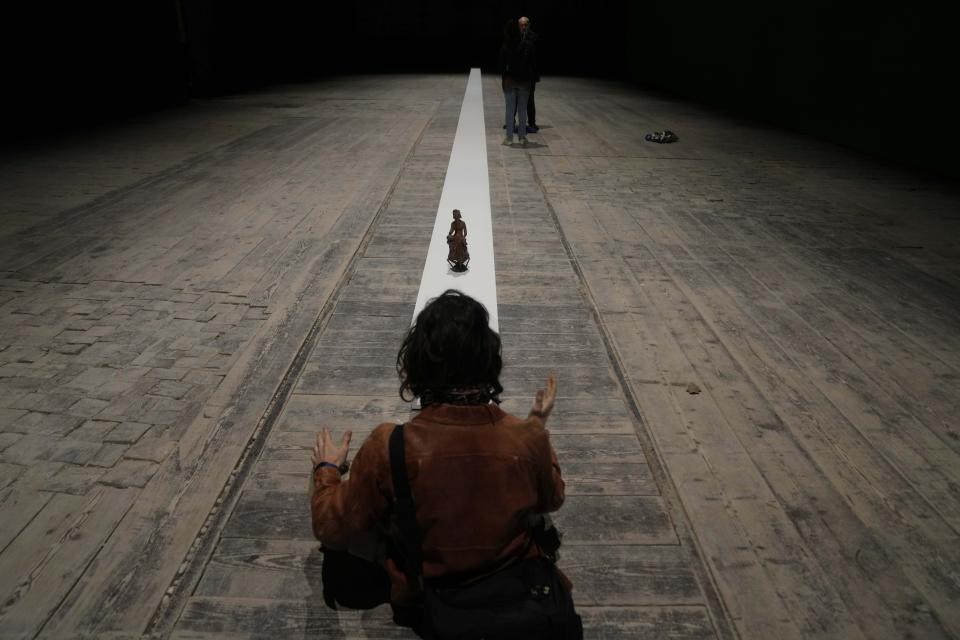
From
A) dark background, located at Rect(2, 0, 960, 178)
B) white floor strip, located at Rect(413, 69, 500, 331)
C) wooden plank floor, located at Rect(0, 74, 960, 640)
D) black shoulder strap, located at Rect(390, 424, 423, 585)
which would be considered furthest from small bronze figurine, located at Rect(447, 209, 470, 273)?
dark background, located at Rect(2, 0, 960, 178)

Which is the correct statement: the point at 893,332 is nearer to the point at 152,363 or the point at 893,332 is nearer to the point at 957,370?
the point at 957,370

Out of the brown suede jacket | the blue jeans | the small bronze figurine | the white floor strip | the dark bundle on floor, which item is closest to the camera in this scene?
the brown suede jacket

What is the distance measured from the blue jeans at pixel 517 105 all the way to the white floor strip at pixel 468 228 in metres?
0.43

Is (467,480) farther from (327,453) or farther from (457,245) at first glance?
(457,245)

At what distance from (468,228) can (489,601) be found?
4101 millimetres

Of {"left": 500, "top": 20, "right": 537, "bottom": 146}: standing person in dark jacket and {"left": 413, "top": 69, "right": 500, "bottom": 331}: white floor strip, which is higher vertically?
{"left": 500, "top": 20, "right": 537, "bottom": 146}: standing person in dark jacket

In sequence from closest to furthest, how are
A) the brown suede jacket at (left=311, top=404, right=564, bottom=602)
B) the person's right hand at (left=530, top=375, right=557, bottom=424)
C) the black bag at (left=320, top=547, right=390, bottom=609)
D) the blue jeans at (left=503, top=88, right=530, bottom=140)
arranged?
the brown suede jacket at (left=311, top=404, right=564, bottom=602) < the person's right hand at (left=530, top=375, right=557, bottom=424) < the black bag at (left=320, top=547, right=390, bottom=609) < the blue jeans at (left=503, top=88, right=530, bottom=140)

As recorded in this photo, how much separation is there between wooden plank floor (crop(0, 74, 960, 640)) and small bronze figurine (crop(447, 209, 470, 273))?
316mm

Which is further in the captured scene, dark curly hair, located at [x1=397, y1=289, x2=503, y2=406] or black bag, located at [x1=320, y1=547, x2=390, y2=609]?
black bag, located at [x1=320, y1=547, x2=390, y2=609]

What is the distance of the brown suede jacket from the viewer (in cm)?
146

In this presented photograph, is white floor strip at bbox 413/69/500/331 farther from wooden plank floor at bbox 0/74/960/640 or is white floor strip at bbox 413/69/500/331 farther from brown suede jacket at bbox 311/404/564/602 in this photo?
brown suede jacket at bbox 311/404/564/602

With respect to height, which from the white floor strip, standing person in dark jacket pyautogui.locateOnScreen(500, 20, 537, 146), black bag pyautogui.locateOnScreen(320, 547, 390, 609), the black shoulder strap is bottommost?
black bag pyautogui.locateOnScreen(320, 547, 390, 609)

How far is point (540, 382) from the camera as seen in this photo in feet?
10.2

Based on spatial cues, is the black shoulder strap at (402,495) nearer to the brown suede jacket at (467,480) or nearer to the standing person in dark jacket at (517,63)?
the brown suede jacket at (467,480)
